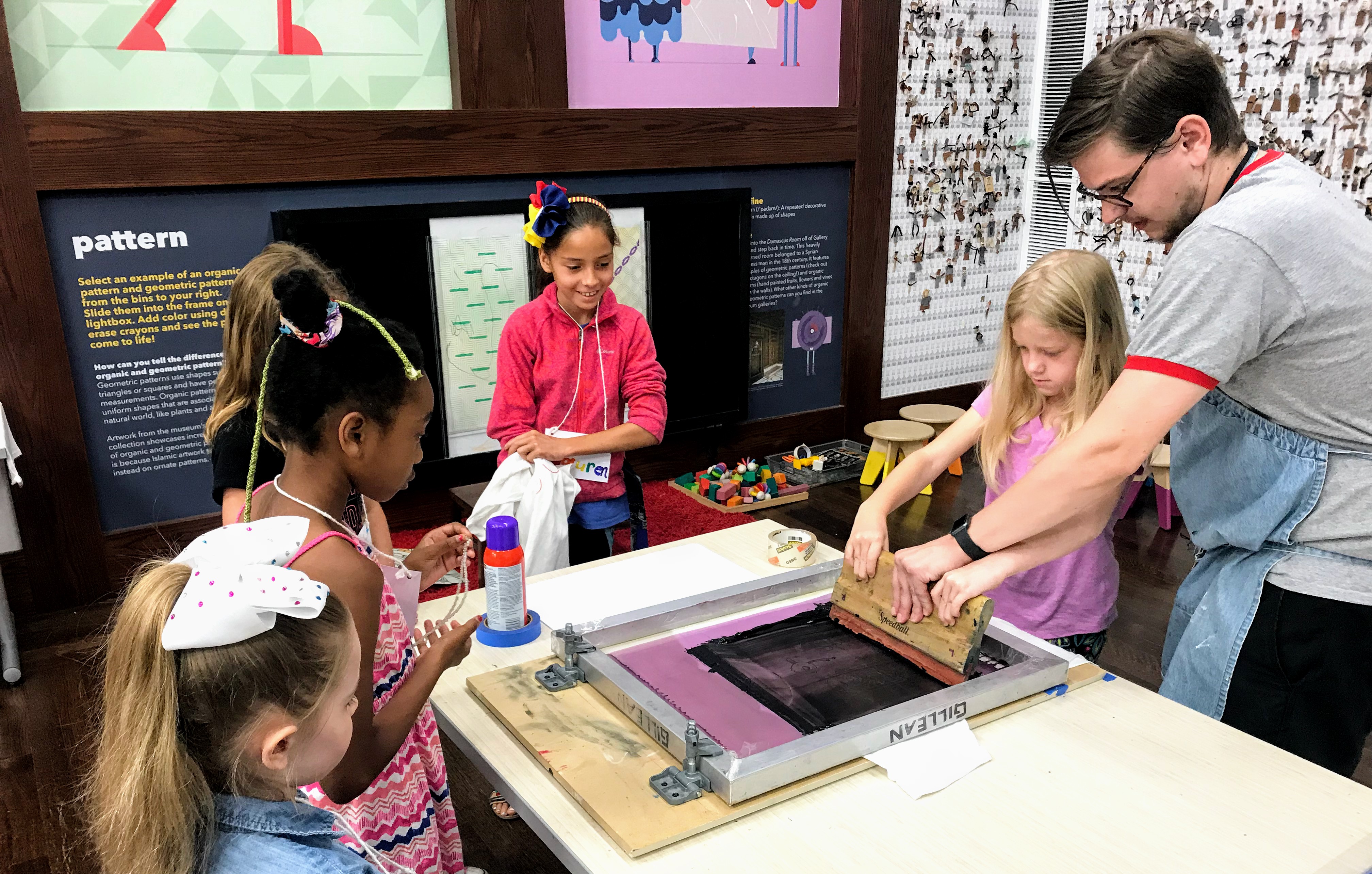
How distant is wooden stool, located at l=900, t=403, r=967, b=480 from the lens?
4477mm

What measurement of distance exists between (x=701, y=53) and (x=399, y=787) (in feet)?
11.1

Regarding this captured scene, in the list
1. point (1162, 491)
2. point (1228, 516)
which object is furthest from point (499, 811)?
point (1162, 491)

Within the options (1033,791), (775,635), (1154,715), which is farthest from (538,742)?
(1154,715)

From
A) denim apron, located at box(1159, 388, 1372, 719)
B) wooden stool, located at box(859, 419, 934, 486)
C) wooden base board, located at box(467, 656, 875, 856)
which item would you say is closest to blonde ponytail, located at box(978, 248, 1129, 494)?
denim apron, located at box(1159, 388, 1372, 719)

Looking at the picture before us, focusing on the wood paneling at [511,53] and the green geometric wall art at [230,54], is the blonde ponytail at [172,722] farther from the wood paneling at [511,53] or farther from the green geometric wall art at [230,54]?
the wood paneling at [511,53]

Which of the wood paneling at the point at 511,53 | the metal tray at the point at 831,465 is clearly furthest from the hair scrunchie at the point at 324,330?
the metal tray at the point at 831,465

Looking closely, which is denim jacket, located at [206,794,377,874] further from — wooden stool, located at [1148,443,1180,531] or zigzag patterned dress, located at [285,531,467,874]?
wooden stool, located at [1148,443,1180,531]

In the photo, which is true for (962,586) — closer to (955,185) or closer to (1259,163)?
(1259,163)

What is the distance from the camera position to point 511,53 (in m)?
3.46

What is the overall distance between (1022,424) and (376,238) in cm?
232

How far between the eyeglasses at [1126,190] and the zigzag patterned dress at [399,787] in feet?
3.73

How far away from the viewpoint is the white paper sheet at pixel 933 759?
1.19m

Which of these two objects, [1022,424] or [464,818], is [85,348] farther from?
[1022,424]

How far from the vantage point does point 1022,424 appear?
1890 mm
